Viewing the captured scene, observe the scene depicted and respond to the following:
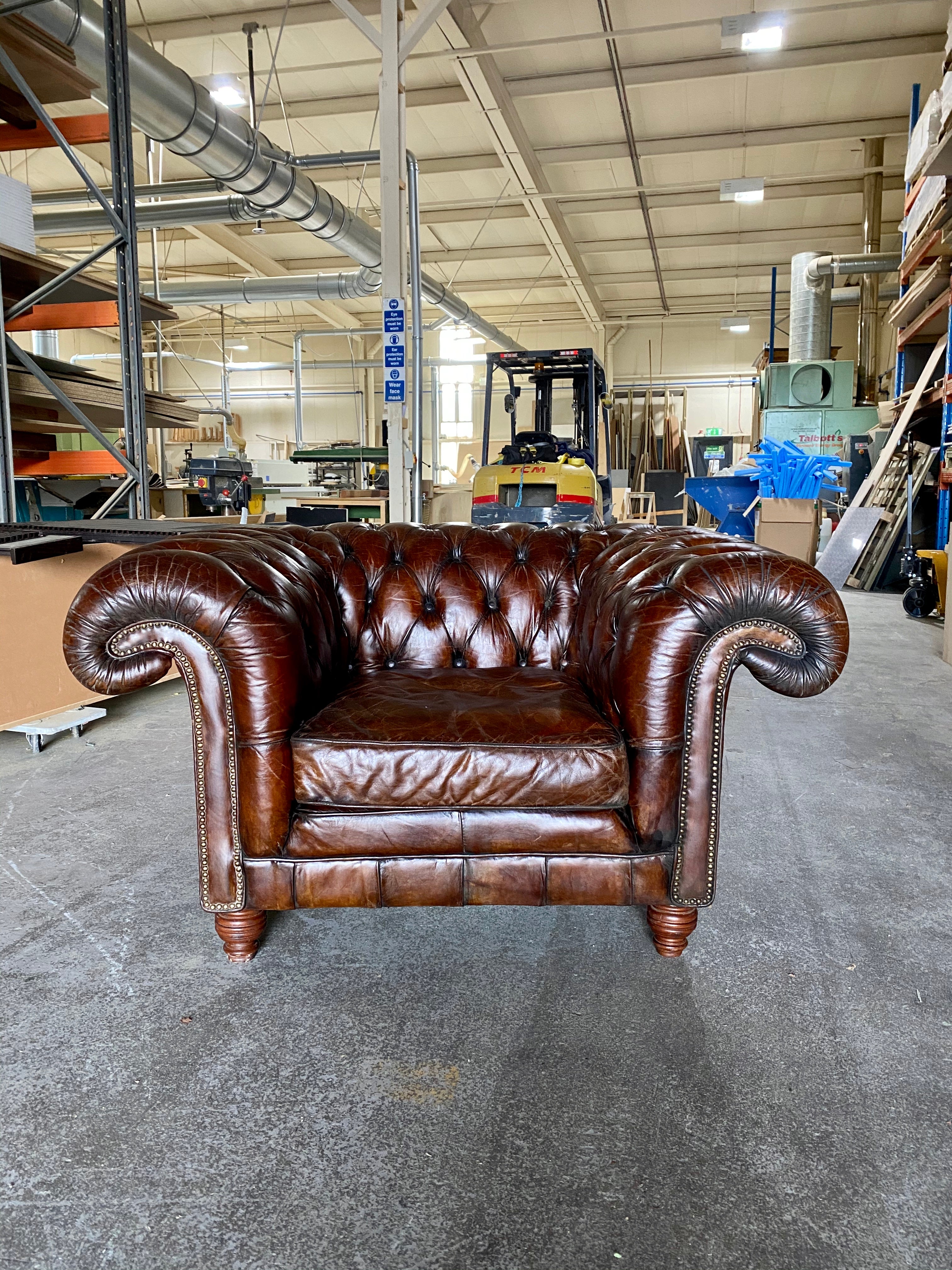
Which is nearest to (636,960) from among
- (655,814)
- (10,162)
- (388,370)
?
(655,814)

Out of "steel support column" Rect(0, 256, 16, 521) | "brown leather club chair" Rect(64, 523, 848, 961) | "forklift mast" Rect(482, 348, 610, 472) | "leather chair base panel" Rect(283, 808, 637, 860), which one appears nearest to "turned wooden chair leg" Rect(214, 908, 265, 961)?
"brown leather club chair" Rect(64, 523, 848, 961)

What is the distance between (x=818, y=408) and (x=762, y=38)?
14.3 feet

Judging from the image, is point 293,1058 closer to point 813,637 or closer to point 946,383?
point 813,637

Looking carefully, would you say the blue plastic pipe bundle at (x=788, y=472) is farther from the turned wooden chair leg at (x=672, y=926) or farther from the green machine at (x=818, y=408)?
the turned wooden chair leg at (x=672, y=926)

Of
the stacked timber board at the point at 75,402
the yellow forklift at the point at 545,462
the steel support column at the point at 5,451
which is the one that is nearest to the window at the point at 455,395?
the yellow forklift at the point at 545,462

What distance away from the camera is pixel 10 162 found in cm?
866

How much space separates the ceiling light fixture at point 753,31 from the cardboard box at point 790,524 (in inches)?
126

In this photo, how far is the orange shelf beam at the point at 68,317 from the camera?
3.55 m

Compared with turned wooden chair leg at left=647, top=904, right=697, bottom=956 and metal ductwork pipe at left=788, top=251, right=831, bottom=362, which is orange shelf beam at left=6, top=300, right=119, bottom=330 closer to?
turned wooden chair leg at left=647, top=904, right=697, bottom=956

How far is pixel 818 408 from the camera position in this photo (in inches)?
368

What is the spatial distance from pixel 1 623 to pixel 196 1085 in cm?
185

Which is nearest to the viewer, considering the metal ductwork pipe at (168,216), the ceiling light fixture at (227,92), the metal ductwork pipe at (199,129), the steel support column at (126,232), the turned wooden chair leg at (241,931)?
the turned wooden chair leg at (241,931)

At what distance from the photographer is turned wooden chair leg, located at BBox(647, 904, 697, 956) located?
1589 mm

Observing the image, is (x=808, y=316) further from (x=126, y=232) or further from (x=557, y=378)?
(x=126, y=232)
